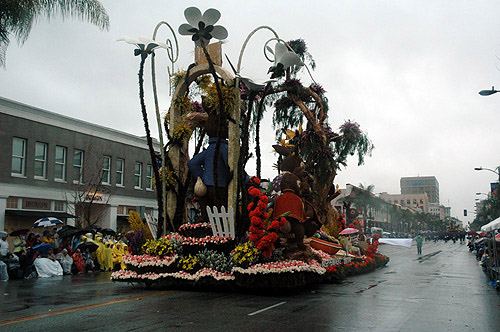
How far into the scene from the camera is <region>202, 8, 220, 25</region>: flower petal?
41.4 feet

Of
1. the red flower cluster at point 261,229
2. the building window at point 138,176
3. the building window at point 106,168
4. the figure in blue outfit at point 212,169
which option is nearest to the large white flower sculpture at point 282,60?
the figure in blue outfit at point 212,169

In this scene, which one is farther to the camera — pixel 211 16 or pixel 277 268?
pixel 211 16

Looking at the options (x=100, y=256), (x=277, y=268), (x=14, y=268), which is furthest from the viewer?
(x=100, y=256)

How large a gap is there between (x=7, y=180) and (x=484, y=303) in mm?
22514

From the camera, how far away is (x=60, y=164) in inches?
1093

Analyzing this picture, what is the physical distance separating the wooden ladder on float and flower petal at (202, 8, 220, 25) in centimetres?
498

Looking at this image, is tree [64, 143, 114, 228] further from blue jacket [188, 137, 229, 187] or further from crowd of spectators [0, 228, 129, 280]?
blue jacket [188, 137, 229, 187]

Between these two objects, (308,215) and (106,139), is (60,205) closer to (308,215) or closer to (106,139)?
(106,139)

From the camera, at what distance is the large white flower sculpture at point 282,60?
12.7 meters

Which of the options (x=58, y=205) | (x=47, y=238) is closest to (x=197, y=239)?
(x=47, y=238)

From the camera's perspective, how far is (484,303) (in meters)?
10.5

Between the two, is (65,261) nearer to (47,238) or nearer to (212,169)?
(47,238)

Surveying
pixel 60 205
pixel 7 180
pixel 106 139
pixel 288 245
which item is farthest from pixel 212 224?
pixel 106 139

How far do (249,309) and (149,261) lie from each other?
4050 mm
